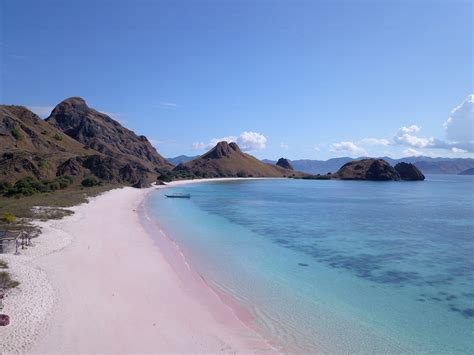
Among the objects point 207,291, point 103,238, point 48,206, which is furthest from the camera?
point 48,206

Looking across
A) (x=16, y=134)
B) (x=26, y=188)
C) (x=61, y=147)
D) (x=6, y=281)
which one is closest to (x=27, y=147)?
(x=16, y=134)

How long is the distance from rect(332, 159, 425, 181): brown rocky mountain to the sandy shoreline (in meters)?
171

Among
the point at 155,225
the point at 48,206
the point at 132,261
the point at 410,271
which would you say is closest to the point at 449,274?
the point at 410,271

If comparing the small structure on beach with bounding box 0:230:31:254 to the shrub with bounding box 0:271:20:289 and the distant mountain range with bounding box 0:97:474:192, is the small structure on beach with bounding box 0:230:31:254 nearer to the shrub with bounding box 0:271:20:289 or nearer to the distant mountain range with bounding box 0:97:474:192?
the shrub with bounding box 0:271:20:289

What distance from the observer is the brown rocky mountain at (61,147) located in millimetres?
64938

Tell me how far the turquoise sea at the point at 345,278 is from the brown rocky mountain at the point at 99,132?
354ft

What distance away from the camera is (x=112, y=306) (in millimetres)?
14055

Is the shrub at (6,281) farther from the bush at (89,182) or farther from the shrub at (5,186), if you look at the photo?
the bush at (89,182)

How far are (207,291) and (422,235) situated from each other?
25662 mm

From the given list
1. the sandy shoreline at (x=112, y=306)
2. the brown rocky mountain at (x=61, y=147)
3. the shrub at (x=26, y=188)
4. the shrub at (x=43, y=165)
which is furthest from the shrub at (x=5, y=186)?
the sandy shoreline at (x=112, y=306)

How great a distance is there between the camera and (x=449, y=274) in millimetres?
21812

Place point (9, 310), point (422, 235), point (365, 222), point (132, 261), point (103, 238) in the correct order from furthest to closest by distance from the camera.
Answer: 1. point (365, 222)
2. point (422, 235)
3. point (103, 238)
4. point (132, 261)
5. point (9, 310)

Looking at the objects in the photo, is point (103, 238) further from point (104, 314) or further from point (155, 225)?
point (104, 314)

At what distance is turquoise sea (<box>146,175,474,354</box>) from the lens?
1334 cm
